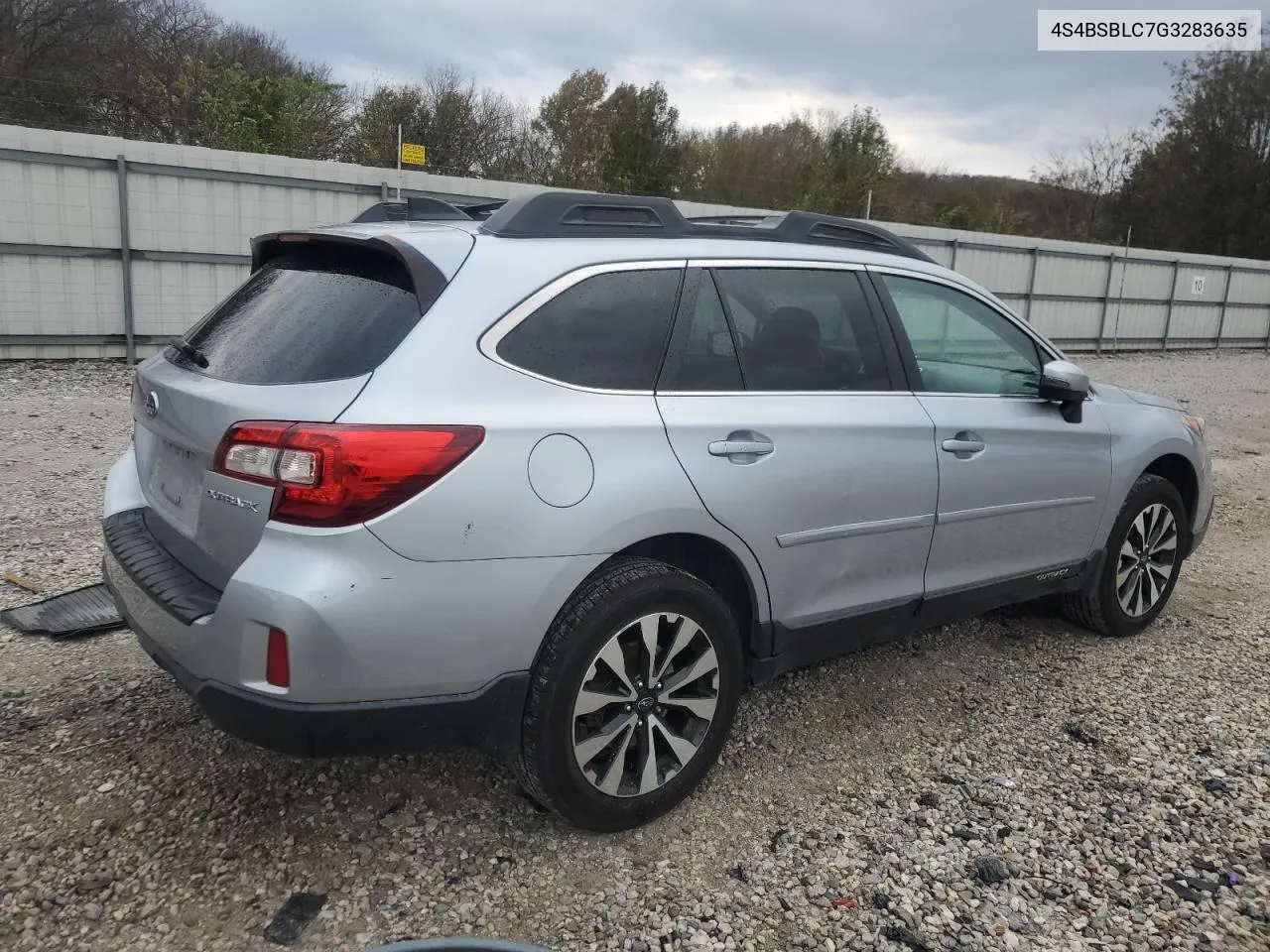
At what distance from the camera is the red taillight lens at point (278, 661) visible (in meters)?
2.19

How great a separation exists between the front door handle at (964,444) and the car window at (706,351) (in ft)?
2.98

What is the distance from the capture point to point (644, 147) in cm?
3130

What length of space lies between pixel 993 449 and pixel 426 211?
2148 millimetres

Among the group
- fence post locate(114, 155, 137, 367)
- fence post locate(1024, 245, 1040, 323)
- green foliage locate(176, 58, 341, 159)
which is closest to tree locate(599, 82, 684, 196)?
green foliage locate(176, 58, 341, 159)

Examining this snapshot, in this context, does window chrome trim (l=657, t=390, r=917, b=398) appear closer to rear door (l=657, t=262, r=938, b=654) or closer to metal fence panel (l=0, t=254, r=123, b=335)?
rear door (l=657, t=262, r=938, b=654)

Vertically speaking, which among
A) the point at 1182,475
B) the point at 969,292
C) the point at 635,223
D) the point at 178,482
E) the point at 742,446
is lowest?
the point at 1182,475

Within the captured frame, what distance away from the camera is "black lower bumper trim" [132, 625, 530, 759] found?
7.39ft

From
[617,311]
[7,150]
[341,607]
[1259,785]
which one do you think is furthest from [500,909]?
[7,150]

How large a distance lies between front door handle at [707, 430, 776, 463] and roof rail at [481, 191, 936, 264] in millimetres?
688

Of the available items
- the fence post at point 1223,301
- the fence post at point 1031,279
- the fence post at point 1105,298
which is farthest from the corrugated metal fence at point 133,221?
the fence post at point 1223,301

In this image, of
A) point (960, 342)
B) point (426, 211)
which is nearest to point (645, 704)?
point (426, 211)

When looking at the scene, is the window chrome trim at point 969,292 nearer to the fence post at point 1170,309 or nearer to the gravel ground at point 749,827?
the gravel ground at point 749,827

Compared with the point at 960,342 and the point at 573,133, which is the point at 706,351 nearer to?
the point at 960,342

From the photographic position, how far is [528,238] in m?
2.72
